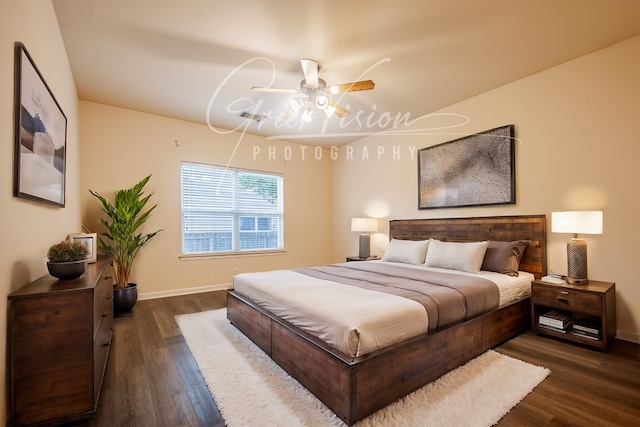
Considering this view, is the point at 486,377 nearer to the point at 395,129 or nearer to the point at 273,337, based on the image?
the point at 273,337

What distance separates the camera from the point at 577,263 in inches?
108

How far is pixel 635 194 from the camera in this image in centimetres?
263

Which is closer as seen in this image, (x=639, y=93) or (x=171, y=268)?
(x=639, y=93)

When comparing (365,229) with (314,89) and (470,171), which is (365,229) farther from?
(314,89)

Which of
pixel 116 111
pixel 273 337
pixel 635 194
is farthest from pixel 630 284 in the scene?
pixel 116 111

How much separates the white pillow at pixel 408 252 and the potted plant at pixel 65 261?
346 centimetres

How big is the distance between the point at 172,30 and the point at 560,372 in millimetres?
4215

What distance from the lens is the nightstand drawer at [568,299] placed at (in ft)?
8.22

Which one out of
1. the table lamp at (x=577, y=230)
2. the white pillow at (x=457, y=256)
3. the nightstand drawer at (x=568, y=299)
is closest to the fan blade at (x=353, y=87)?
the white pillow at (x=457, y=256)

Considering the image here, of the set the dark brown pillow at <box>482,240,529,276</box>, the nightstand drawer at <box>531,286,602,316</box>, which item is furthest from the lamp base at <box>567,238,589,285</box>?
the dark brown pillow at <box>482,240,529,276</box>

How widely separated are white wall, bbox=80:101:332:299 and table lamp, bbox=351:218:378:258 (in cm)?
144

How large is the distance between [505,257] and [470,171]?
1.24 meters

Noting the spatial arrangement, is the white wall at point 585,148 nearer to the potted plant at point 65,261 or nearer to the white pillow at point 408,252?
the white pillow at point 408,252

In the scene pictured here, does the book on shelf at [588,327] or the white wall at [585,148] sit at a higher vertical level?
the white wall at [585,148]
